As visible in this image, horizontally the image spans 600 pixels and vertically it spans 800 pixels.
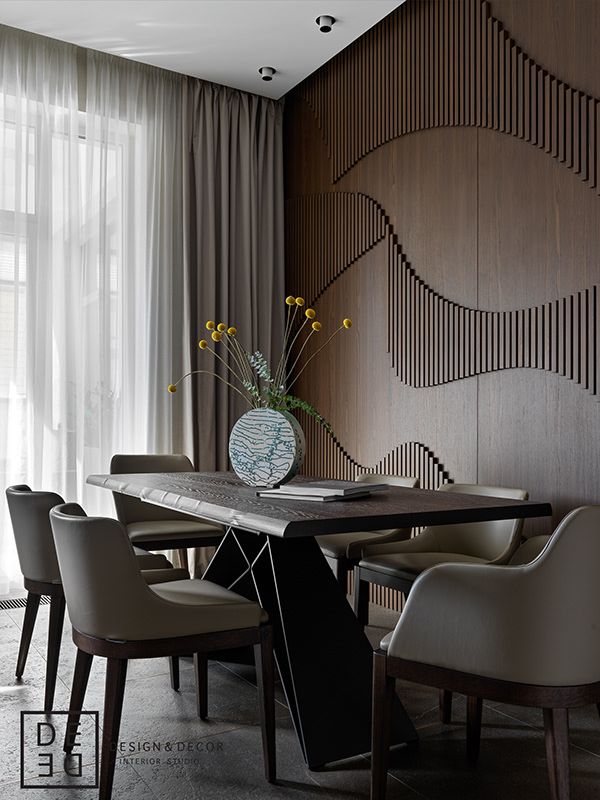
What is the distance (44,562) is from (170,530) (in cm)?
97

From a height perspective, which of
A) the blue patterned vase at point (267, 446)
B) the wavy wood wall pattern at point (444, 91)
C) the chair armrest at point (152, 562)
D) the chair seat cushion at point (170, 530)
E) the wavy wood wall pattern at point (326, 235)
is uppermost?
the wavy wood wall pattern at point (444, 91)

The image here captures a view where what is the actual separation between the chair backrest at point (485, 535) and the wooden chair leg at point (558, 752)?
39.6 inches

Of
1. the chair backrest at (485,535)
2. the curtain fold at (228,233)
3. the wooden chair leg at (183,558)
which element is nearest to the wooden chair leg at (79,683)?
the chair backrest at (485,535)

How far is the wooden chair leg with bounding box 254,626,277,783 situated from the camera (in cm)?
A: 200

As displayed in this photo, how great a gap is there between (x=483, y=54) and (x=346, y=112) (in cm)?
117

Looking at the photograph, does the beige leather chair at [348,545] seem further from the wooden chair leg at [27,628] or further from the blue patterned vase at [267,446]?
the wooden chair leg at [27,628]

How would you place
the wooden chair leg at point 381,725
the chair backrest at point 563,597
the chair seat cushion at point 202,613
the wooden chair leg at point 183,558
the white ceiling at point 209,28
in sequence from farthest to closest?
1. the wooden chair leg at point 183,558
2. the white ceiling at point 209,28
3. the chair seat cushion at point 202,613
4. the wooden chair leg at point 381,725
5. the chair backrest at point 563,597

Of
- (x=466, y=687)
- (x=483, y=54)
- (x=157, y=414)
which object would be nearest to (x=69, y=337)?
(x=157, y=414)

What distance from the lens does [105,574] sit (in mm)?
1842

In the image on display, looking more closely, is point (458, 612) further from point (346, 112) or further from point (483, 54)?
point (346, 112)

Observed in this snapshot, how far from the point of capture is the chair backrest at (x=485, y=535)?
271 cm

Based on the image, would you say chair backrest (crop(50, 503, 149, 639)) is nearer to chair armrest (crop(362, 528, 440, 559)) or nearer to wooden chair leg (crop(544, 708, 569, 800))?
wooden chair leg (crop(544, 708, 569, 800))

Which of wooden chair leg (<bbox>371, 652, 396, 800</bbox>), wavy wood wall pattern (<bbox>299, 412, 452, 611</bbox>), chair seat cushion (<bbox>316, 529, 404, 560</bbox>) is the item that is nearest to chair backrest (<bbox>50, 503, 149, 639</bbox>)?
wooden chair leg (<bbox>371, 652, 396, 800</bbox>)

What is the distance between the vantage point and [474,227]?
3514 millimetres
